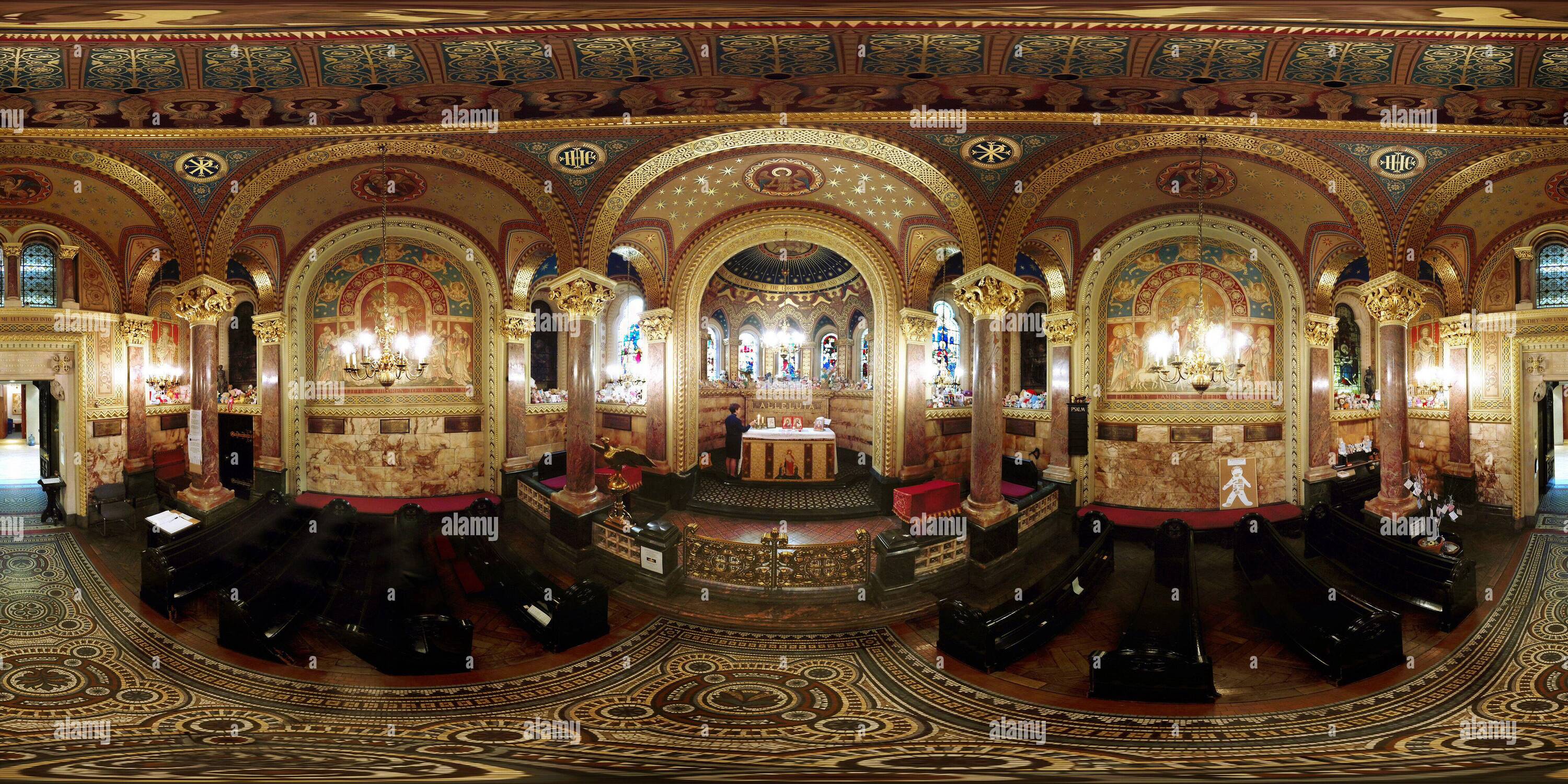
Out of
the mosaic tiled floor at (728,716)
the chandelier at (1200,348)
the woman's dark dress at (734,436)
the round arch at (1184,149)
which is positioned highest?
the round arch at (1184,149)

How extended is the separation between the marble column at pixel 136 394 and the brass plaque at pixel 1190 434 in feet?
53.2

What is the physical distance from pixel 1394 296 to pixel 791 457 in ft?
29.1

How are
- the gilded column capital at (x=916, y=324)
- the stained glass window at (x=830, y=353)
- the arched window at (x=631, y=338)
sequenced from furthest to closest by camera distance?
the stained glass window at (x=830, y=353), the arched window at (x=631, y=338), the gilded column capital at (x=916, y=324)

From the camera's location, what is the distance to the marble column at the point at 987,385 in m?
7.68

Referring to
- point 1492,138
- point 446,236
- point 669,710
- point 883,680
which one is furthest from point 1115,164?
point 446,236

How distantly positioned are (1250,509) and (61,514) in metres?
18.0

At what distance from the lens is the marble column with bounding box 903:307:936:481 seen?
11.0m

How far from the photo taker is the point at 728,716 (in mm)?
4230

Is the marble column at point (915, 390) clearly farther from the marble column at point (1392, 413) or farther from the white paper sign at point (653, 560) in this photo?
the marble column at point (1392, 413)

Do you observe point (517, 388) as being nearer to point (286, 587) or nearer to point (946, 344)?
point (286, 587)

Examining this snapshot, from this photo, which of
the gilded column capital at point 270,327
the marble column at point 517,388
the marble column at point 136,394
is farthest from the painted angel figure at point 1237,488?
the marble column at point 136,394

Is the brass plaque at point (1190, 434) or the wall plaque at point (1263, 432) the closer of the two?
the brass plaque at point (1190, 434)

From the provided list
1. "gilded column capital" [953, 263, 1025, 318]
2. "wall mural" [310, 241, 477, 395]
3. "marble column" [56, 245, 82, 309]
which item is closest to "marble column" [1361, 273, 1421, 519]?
"gilded column capital" [953, 263, 1025, 318]

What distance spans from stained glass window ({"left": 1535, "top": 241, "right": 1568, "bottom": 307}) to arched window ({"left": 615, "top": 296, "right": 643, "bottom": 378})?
52.2 feet
